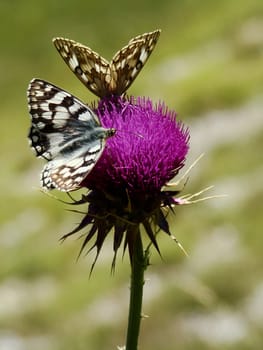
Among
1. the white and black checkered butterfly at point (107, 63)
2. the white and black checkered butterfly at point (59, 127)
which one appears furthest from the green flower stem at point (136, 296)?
the white and black checkered butterfly at point (107, 63)

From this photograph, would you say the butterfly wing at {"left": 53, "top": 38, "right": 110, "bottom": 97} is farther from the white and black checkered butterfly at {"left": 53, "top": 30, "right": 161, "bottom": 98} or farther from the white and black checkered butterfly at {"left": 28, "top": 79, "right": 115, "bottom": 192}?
the white and black checkered butterfly at {"left": 28, "top": 79, "right": 115, "bottom": 192}

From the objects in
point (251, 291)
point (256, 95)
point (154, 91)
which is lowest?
point (251, 291)

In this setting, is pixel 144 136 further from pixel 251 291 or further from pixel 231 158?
pixel 231 158

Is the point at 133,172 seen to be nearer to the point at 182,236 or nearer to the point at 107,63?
the point at 107,63

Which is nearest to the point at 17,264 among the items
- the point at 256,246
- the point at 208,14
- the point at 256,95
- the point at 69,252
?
the point at 69,252

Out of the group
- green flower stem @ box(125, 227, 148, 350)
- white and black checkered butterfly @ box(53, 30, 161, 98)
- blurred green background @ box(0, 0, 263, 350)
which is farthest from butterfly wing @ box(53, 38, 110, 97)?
blurred green background @ box(0, 0, 263, 350)

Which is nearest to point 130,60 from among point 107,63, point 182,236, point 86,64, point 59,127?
point 107,63
